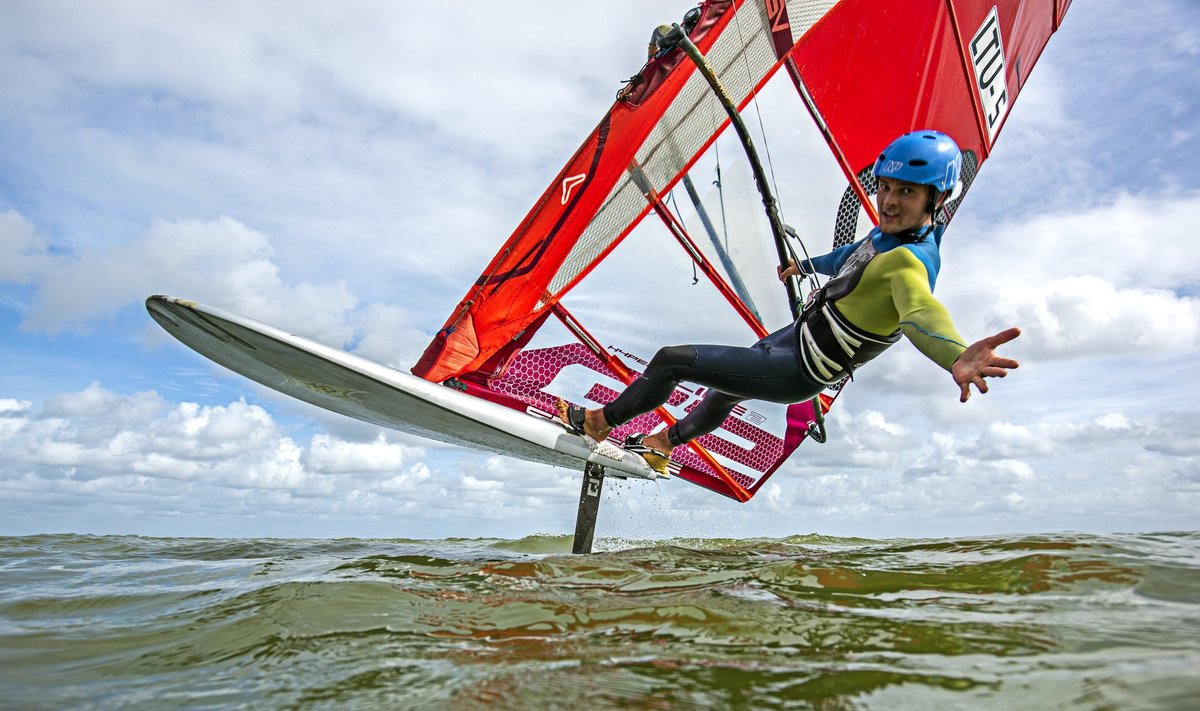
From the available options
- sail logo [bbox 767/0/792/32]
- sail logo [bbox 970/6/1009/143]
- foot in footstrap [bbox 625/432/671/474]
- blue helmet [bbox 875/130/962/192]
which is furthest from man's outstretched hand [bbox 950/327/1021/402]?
sail logo [bbox 970/6/1009/143]

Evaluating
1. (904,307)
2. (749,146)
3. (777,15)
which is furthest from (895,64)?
(904,307)

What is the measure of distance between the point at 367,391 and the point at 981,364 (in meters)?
3.01

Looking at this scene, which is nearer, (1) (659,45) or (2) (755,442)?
(1) (659,45)

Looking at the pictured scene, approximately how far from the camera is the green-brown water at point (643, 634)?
138 centimetres

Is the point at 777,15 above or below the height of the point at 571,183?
above

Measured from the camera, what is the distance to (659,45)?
4465mm

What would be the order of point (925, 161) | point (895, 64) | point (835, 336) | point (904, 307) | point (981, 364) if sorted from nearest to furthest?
point (981, 364) → point (904, 307) → point (925, 161) → point (835, 336) → point (895, 64)

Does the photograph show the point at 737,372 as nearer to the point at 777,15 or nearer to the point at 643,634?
the point at 643,634

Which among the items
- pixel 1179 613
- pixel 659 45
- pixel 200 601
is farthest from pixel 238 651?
pixel 659 45

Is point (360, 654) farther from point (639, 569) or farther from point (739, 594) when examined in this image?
point (639, 569)

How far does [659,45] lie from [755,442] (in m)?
2.65

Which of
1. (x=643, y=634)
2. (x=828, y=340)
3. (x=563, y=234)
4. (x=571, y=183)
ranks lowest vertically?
(x=643, y=634)

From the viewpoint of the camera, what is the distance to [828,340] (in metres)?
3.60

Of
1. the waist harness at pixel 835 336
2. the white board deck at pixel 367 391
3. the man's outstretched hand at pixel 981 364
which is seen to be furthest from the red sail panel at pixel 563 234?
the man's outstretched hand at pixel 981 364
